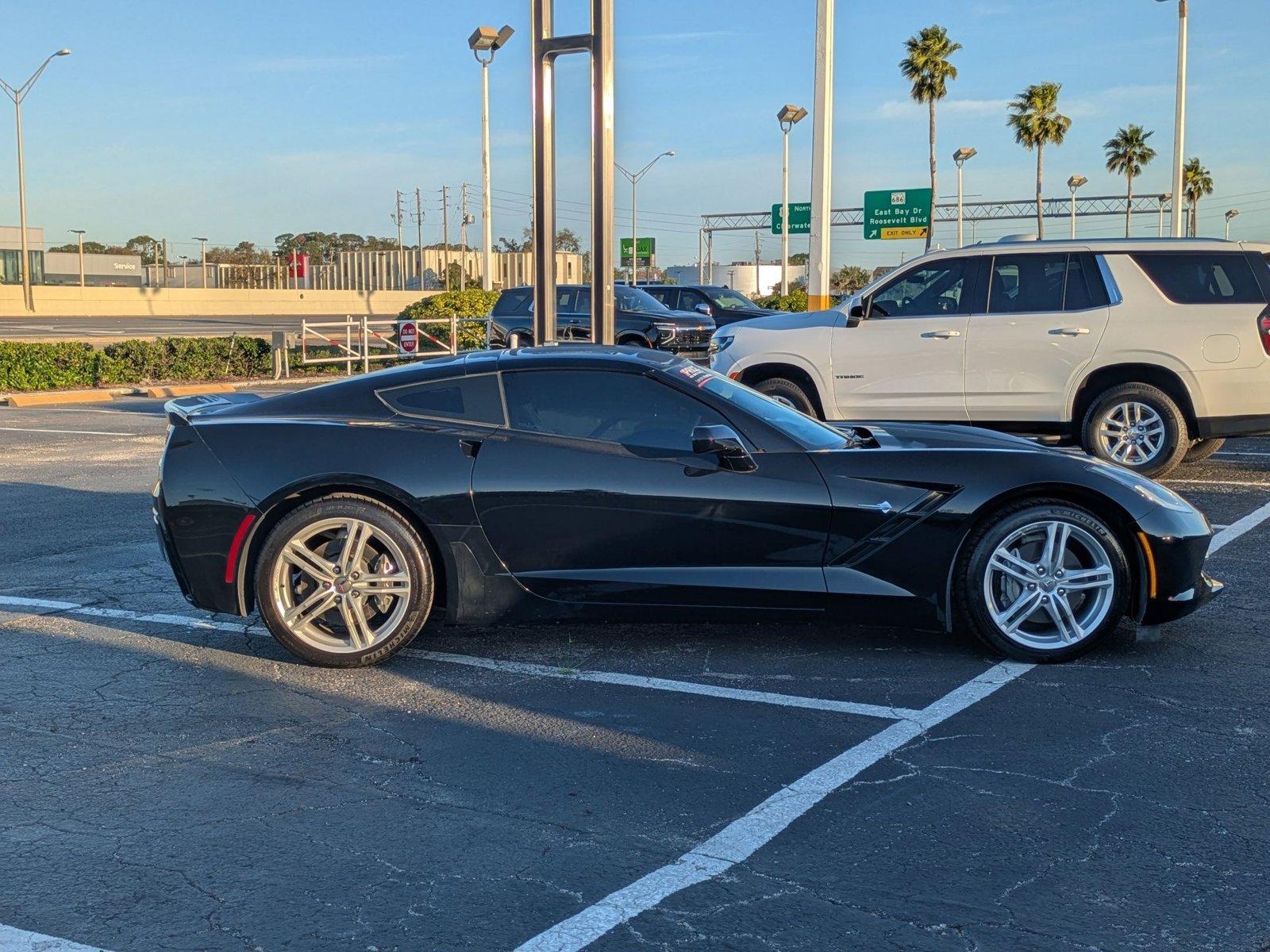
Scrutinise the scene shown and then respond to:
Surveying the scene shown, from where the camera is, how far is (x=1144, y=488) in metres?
5.77

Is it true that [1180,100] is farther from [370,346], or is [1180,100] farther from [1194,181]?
[1194,181]

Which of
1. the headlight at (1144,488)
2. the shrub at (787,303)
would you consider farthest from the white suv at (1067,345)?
the shrub at (787,303)

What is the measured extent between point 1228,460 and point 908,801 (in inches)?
378

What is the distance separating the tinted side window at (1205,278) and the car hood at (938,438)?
495 cm

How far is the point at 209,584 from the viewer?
19.2 feet

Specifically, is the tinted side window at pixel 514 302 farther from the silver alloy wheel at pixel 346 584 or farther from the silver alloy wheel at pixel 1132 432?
the silver alloy wheel at pixel 346 584

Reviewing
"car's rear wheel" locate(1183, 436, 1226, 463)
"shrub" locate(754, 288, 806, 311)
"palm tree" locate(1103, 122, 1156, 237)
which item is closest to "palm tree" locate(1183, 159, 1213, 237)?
"palm tree" locate(1103, 122, 1156, 237)

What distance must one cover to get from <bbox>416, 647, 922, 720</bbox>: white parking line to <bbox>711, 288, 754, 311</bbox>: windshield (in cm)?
Answer: 2610

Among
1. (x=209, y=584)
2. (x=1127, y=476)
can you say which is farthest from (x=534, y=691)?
(x=1127, y=476)

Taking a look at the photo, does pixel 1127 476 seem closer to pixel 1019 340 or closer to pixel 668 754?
pixel 668 754

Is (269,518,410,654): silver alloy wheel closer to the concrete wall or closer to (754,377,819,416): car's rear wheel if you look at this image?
(754,377,819,416): car's rear wheel

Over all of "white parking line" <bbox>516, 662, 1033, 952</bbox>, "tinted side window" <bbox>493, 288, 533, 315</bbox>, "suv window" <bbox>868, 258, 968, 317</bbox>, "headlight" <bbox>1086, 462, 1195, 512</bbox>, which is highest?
Result: "tinted side window" <bbox>493, 288, 533, 315</bbox>

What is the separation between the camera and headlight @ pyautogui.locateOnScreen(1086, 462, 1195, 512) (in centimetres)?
571

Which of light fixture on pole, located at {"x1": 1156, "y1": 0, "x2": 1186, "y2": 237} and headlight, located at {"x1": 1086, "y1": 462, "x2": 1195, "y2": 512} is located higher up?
light fixture on pole, located at {"x1": 1156, "y1": 0, "x2": 1186, "y2": 237}
